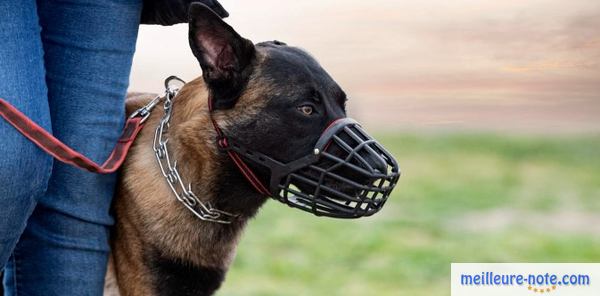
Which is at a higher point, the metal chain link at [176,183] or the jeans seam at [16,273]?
the metal chain link at [176,183]

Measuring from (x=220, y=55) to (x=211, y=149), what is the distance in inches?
8.8

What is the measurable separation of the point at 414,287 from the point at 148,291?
5.86 feet

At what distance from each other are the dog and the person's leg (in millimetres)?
274

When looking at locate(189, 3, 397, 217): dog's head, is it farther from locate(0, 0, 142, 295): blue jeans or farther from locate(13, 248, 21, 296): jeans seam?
locate(13, 248, 21, 296): jeans seam

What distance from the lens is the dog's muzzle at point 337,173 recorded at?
6.47 ft

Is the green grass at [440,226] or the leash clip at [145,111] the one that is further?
the green grass at [440,226]

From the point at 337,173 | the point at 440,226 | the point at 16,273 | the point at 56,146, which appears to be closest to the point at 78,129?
the point at 56,146

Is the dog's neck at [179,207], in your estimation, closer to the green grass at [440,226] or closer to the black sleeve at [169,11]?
the black sleeve at [169,11]

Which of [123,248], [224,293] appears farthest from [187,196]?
[224,293]

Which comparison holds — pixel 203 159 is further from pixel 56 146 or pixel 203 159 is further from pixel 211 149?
pixel 56 146

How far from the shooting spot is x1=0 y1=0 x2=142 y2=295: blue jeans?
212cm

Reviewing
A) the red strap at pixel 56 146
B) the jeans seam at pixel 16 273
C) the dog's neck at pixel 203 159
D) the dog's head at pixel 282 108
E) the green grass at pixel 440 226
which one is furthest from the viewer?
the green grass at pixel 440 226

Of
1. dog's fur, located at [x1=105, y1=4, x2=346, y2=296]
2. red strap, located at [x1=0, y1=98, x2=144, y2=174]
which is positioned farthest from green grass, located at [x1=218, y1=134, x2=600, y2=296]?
red strap, located at [x1=0, y1=98, x2=144, y2=174]

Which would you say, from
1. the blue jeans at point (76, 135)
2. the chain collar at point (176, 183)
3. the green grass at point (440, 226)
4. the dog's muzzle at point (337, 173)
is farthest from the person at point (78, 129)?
the green grass at point (440, 226)
